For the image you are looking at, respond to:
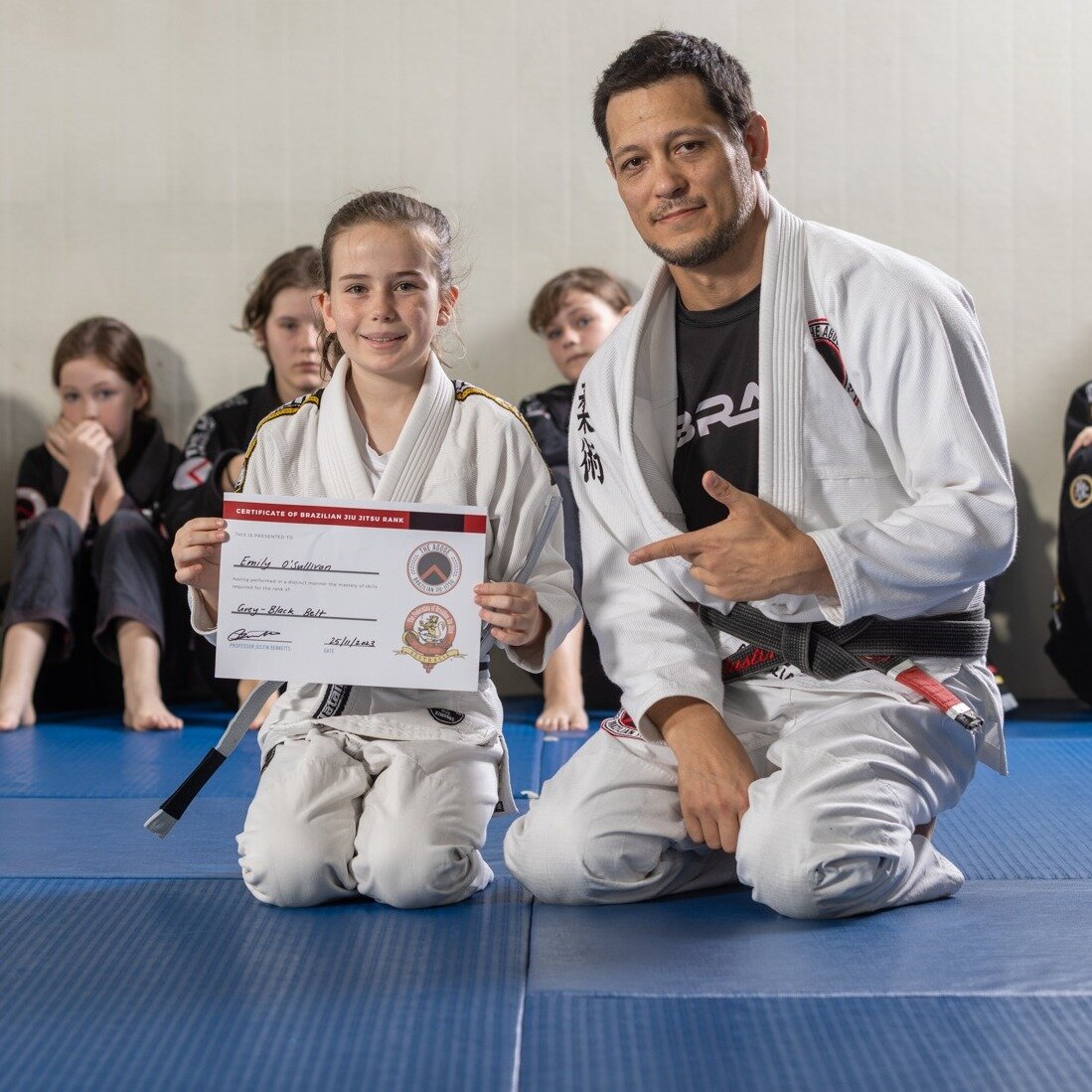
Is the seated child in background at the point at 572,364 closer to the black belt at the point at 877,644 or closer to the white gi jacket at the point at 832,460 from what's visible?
the white gi jacket at the point at 832,460

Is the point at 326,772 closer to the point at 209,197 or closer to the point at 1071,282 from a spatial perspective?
the point at 209,197

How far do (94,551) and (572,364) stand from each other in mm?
1744

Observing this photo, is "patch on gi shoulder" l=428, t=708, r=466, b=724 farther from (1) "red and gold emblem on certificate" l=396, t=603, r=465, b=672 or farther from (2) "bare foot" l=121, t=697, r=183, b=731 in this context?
(2) "bare foot" l=121, t=697, r=183, b=731

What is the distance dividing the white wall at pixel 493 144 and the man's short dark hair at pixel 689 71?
243cm

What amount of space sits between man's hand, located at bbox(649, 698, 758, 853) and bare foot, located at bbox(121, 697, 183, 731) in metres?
2.21

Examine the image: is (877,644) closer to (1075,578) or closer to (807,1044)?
(807,1044)

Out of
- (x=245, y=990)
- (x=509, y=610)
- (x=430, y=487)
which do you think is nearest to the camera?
(x=245, y=990)

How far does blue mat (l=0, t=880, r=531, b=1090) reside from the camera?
1.45 m

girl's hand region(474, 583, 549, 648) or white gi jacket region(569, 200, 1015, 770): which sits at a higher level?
white gi jacket region(569, 200, 1015, 770)

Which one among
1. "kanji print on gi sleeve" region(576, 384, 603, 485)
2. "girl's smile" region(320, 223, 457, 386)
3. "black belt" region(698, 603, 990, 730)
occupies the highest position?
"girl's smile" region(320, 223, 457, 386)

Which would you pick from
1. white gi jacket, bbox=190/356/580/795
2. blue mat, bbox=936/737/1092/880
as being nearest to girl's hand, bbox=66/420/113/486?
white gi jacket, bbox=190/356/580/795

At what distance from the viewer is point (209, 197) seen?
4688mm

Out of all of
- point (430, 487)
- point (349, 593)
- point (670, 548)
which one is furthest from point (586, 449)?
point (349, 593)

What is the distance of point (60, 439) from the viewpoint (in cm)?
442
